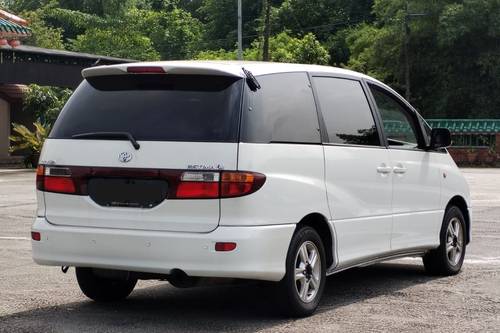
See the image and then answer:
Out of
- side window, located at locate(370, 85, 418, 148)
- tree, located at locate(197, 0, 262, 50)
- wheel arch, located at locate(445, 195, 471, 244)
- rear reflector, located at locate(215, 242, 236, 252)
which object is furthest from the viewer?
tree, located at locate(197, 0, 262, 50)

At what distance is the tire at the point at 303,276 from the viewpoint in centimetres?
666

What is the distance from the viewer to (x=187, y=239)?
20.6ft

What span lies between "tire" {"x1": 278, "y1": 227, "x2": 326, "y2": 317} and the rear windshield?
96cm

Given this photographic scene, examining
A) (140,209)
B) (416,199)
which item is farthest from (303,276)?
(416,199)

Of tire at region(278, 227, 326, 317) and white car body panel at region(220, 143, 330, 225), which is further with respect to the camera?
tire at region(278, 227, 326, 317)

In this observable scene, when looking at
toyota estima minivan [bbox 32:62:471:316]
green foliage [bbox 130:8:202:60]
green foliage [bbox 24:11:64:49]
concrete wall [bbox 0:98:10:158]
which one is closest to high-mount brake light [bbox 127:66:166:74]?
toyota estima minivan [bbox 32:62:471:316]

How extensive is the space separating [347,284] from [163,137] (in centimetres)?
286

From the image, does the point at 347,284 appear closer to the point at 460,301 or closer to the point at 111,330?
the point at 460,301

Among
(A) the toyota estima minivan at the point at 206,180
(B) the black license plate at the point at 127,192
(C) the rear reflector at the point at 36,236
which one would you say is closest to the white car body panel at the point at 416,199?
(A) the toyota estima minivan at the point at 206,180

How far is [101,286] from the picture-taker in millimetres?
7508

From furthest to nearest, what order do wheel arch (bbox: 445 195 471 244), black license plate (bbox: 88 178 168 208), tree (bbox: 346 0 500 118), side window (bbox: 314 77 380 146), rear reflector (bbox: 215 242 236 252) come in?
tree (bbox: 346 0 500 118), wheel arch (bbox: 445 195 471 244), side window (bbox: 314 77 380 146), black license plate (bbox: 88 178 168 208), rear reflector (bbox: 215 242 236 252)

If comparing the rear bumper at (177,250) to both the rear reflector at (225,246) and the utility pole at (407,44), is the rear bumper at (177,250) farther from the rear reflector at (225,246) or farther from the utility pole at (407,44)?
the utility pole at (407,44)

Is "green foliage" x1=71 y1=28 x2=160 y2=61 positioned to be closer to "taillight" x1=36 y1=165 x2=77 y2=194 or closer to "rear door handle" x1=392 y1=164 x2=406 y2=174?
"rear door handle" x1=392 y1=164 x2=406 y2=174

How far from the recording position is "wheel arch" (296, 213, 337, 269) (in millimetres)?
7094
